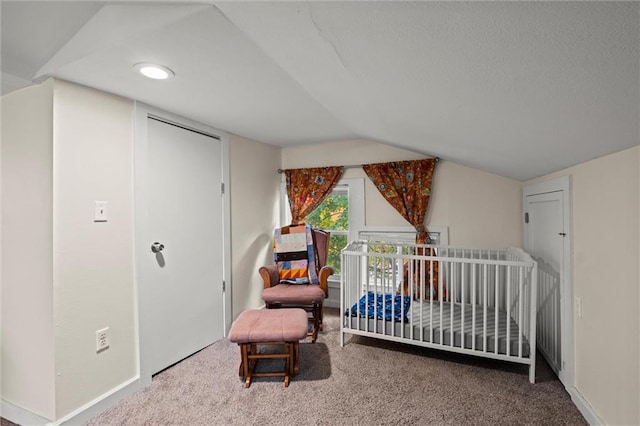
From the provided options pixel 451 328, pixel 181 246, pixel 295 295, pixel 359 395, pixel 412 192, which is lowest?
pixel 359 395

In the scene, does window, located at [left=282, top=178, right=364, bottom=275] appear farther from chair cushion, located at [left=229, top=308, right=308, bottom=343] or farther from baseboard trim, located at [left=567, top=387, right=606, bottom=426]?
baseboard trim, located at [left=567, top=387, right=606, bottom=426]

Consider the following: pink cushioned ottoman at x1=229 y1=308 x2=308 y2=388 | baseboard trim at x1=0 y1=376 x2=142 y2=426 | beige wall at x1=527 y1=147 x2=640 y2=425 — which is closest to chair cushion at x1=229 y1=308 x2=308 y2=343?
pink cushioned ottoman at x1=229 y1=308 x2=308 y2=388

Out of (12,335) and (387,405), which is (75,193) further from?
(387,405)

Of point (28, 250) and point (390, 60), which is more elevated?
point (390, 60)

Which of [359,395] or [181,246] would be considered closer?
[359,395]

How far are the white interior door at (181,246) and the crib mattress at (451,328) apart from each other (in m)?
1.30

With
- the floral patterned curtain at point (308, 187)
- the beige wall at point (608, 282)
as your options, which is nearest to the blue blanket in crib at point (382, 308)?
the beige wall at point (608, 282)

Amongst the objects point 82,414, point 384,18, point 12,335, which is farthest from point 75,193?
point 384,18

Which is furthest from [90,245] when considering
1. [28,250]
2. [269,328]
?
[269,328]

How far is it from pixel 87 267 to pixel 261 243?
5.95 feet

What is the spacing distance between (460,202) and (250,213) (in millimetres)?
2228

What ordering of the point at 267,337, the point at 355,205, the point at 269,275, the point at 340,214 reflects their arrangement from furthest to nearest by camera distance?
the point at 340,214 → the point at 355,205 → the point at 269,275 → the point at 267,337

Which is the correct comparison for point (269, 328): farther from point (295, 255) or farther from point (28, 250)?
point (28, 250)

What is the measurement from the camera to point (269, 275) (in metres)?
3.02
